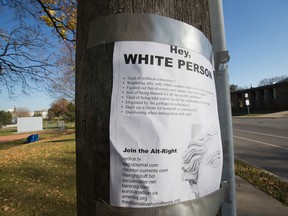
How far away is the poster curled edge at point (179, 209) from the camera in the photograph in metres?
1.07

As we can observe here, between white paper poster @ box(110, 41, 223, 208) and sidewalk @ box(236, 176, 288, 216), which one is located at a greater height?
white paper poster @ box(110, 41, 223, 208)

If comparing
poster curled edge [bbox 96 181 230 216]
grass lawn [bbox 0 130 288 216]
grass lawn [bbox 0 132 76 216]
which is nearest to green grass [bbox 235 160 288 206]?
grass lawn [bbox 0 130 288 216]

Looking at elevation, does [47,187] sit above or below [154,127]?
below

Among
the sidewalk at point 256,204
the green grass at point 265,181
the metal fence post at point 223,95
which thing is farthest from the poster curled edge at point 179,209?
the green grass at point 265,181

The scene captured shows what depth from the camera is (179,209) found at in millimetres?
1107

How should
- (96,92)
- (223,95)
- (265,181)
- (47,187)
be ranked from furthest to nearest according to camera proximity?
(265,181), (47,187), (223,95), (96,92)

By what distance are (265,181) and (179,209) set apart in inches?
240

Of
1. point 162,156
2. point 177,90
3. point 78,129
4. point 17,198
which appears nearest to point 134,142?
point 162,156

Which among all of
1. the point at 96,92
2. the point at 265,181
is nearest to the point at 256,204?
the point at 265,181

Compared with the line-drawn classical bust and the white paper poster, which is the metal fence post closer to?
the line-drawn classical bust

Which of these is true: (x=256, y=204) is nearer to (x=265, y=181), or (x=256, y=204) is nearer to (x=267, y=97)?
(x=265, y=181)

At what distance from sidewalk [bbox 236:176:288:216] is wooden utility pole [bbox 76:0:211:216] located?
3.83 m

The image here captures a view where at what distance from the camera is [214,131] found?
4.12 feet

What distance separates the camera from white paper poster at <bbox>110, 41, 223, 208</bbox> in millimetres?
1064
